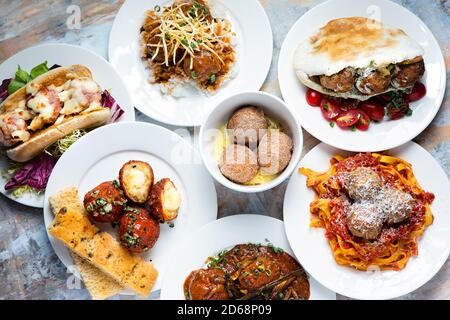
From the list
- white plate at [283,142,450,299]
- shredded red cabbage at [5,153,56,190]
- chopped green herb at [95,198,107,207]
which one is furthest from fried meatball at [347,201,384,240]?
shredded red cabbage at [5,153,56,190]

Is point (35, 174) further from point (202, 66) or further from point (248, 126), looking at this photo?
point (248, 126)

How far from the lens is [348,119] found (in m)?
3.54

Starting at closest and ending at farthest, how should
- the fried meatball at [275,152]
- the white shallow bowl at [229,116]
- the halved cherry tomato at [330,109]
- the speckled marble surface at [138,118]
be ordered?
the white shallow bowl at [229,116]
the fried meatball at [275,152]
the halved cherry tomato at [330,109]
the speckled marble surface at [138,118]

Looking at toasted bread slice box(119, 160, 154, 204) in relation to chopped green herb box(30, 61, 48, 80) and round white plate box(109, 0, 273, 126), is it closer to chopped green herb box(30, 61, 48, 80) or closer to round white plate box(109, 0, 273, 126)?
round white plate box(109, 0, 273, 126)

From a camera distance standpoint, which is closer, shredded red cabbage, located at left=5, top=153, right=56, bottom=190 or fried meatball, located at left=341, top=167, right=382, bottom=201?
fried meatball, located at left=341, top=167, right=382, bottom=201

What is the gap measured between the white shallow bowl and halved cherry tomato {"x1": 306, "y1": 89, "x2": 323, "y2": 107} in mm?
288

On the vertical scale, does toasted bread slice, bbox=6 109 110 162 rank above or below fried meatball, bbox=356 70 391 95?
below

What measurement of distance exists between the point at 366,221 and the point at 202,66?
5.12 ft

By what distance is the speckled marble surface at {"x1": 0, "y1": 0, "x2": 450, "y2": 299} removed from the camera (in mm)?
3732

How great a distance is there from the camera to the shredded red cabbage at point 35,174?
3.57 m

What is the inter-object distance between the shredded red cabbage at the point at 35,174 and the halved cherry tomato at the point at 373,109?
2.30 meters

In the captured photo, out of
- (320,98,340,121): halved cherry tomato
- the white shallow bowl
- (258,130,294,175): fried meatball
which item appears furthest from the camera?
(320,98,340,121): halved cherry tomato

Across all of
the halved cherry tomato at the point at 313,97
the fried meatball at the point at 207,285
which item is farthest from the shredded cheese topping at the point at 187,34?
the fried meatball at the point at 207,285

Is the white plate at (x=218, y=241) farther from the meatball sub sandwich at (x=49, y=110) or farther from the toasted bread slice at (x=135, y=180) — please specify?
the meatball sub sandwich at (x=49, y=110)
